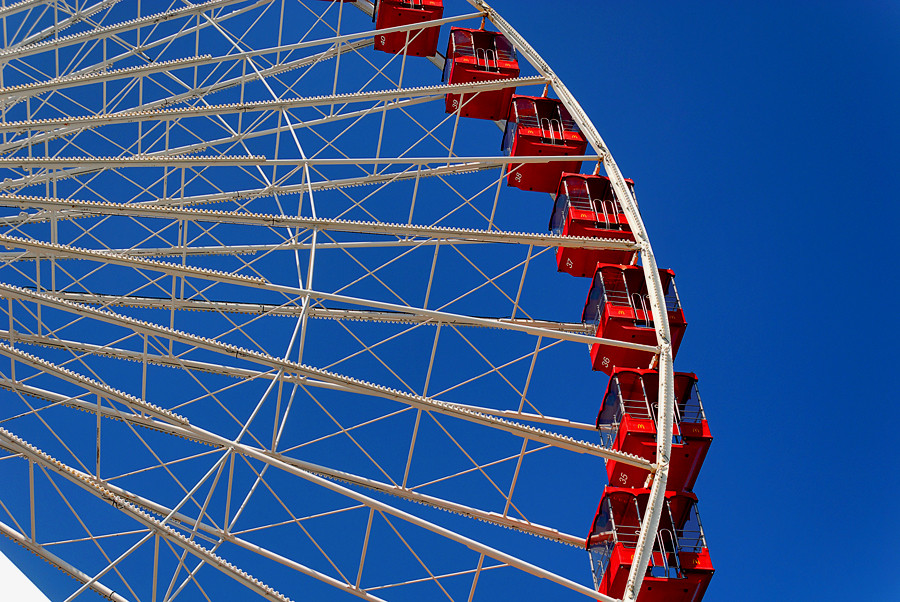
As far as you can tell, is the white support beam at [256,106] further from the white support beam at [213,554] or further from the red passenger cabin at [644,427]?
the red passenger cabin at [644,427]

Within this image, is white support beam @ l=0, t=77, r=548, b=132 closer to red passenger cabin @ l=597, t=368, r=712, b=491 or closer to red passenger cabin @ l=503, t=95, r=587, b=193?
red passenger cabin @ l=503, t=95, r=587, b=193

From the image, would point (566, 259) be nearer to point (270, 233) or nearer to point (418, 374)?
point (270, 233)

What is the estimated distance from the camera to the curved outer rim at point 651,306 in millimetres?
14211

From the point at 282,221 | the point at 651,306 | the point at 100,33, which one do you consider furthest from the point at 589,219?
the point at 100,33

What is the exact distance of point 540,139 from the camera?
21.3 m

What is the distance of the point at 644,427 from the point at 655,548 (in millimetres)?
2191

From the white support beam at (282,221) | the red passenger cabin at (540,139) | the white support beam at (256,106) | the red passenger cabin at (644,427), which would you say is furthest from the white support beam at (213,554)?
the red passenger cabin at (540,139)

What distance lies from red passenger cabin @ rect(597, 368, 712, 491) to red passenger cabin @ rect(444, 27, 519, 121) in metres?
8.02

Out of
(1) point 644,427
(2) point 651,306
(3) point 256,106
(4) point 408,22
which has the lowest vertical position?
(1) point 644,427

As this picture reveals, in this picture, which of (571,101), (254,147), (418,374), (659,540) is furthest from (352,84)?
(659,540)

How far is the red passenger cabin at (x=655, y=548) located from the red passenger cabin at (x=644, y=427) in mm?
532

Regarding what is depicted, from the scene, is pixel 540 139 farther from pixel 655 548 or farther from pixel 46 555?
pixel 46 555

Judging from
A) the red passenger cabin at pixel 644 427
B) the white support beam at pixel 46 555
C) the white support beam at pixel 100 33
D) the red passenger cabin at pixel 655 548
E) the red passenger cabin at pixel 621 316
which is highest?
the white support beam at pixel 100 33

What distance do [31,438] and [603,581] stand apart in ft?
92.5
